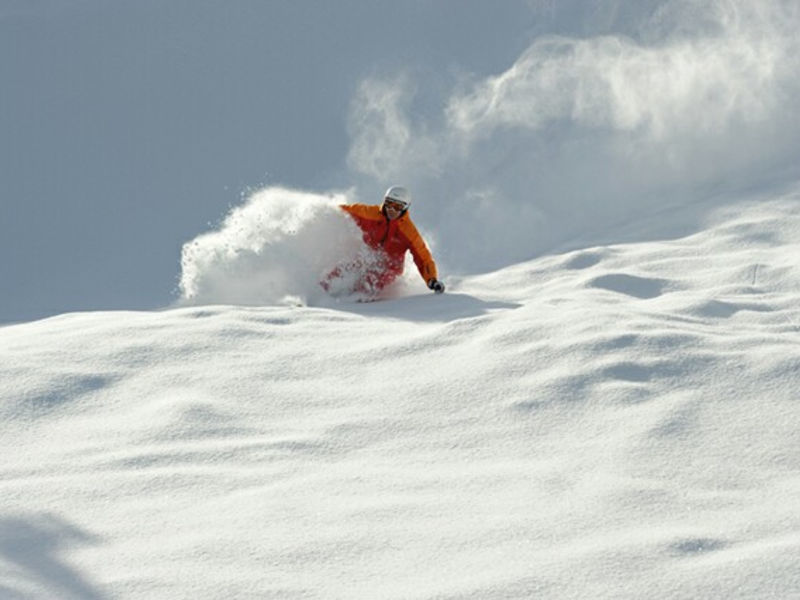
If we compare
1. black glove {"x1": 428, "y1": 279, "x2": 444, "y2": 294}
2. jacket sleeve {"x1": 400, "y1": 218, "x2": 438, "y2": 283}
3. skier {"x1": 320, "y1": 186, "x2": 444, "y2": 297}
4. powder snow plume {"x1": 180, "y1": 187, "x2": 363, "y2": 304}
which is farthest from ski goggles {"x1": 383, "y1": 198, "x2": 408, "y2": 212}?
black glove {"x1": 428, "y1": 279, "x2": 444, "y2": 294}

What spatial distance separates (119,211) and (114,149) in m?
1.54

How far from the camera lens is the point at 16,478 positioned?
169 inches

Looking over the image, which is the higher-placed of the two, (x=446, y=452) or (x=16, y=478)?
(x=16, y=478)

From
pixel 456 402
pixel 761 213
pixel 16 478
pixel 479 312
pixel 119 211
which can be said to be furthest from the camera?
pixel 119 211

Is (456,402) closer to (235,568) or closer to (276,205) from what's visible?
(235,568)

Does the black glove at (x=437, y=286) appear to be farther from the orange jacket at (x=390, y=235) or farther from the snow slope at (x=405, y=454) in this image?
the snow slope at (x=405, y=454)

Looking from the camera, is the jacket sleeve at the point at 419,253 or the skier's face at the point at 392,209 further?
the skier's face at the point at 392,209

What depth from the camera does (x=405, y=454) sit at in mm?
4520

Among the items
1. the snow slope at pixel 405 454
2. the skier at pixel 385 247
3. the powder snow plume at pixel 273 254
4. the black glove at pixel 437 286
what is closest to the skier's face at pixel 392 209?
the skier at pixel 385 247

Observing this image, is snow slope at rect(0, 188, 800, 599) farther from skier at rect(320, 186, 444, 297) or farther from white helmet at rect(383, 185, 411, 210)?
white helmet at rect(383, 185, 411, 210)

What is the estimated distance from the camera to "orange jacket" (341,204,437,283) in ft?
27.2

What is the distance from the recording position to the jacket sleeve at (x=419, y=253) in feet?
26.7

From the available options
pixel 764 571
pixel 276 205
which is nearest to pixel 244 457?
pixel 764 571

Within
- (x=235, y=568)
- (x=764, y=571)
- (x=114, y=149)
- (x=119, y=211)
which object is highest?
(x=114, y=149)
